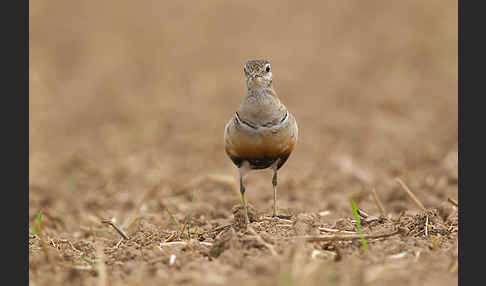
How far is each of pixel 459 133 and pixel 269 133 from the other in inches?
232

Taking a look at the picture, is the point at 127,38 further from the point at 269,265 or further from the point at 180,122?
the point at 269,265

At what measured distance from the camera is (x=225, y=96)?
1422cm

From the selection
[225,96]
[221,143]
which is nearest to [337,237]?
[221,143]

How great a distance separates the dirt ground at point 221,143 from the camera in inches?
178

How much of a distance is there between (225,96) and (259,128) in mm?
8991

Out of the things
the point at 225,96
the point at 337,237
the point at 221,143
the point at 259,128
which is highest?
the point at 225,96

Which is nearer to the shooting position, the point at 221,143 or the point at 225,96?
the point at 221,143

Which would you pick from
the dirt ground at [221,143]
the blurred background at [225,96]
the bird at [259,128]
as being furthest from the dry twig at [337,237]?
the blurred background at [225,96]

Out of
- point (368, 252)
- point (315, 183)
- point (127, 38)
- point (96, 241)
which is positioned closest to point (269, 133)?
point (368, 252)

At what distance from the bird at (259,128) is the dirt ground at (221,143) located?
1.70 ft

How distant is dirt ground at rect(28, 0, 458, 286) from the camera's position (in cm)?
453

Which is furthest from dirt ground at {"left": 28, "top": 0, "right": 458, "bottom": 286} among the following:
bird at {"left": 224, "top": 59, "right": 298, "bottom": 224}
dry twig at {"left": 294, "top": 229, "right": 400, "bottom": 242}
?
bird at {"left": 224, "top": 59, "right": 298, "bottom": 224}

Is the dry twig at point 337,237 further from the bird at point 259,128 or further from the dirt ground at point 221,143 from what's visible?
the bird at point 259,128

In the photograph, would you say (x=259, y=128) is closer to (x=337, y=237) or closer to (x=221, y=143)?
(x=337, y=237)
